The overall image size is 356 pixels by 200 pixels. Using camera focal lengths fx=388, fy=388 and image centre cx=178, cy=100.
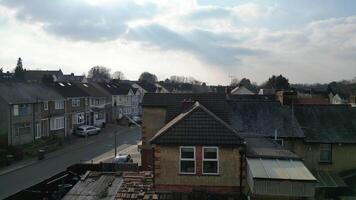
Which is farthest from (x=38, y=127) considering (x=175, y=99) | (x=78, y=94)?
(x=175, y=99)

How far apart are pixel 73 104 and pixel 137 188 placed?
1627 inches

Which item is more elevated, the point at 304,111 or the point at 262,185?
the point at 304,111

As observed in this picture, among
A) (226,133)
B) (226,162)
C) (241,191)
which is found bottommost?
(241,191)

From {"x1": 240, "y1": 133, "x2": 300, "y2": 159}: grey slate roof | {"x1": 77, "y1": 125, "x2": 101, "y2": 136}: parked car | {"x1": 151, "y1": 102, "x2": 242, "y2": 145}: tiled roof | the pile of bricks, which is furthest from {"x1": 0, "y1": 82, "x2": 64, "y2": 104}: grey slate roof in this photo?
{"x1": 240, "y1": 133, "x2": 300, "y2": 159}: grey slate roof

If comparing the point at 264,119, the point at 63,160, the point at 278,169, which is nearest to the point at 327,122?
the point at 264,119

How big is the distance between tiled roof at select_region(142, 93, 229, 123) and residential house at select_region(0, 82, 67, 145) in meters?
20.7

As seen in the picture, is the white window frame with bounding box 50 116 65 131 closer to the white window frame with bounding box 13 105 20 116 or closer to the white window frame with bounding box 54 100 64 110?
the white window frame with bounding box 54 100 64 110

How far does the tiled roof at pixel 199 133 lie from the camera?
68.4 ft

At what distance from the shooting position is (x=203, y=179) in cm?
2100

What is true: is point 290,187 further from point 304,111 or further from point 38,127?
point 38,127

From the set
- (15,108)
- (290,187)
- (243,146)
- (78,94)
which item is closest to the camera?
(290,187)

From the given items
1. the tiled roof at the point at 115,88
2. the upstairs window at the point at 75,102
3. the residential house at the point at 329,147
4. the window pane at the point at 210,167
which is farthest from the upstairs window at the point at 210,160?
the tiled roof at the point at 115,88

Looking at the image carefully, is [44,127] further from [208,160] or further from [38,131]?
[208,160]

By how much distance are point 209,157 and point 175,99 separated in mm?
11160
